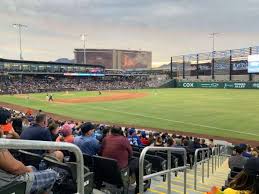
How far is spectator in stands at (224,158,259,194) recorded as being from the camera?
3434 millimetres

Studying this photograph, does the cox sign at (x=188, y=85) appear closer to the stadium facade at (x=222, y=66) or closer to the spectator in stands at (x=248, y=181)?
the stadium facade at (x=222, y=66)

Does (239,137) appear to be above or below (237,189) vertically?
below

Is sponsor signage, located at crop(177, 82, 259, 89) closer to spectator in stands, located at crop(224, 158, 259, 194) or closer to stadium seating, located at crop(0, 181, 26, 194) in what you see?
spectator in stands, located at crop(224, 158, 259, 194)

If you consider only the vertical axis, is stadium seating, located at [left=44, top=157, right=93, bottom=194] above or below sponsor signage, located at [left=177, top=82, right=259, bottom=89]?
above

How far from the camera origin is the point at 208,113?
34562 mm

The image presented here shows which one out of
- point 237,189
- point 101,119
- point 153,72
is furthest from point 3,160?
point 153,72

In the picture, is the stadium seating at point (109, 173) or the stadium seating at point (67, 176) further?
the stadium seating at point (109, 173)

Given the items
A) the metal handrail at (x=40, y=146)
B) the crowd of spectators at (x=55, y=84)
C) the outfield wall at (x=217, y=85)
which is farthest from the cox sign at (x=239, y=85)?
the metal handrail at (x=40, y=146)

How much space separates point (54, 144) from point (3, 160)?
0.51 meters

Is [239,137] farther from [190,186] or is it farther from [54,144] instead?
[54,144]

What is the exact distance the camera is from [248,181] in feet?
11.4

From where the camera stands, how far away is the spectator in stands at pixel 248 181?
11.3 ft

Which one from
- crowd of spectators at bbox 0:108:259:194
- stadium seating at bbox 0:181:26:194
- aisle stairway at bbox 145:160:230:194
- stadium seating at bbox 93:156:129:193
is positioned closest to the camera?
stadium seating at bbox 0:181:26:194

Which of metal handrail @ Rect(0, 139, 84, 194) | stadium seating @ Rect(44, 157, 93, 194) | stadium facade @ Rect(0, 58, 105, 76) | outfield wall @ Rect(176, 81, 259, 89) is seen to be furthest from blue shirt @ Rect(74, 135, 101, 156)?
stadium facade @ Rect(0, 58, 105, 76)
